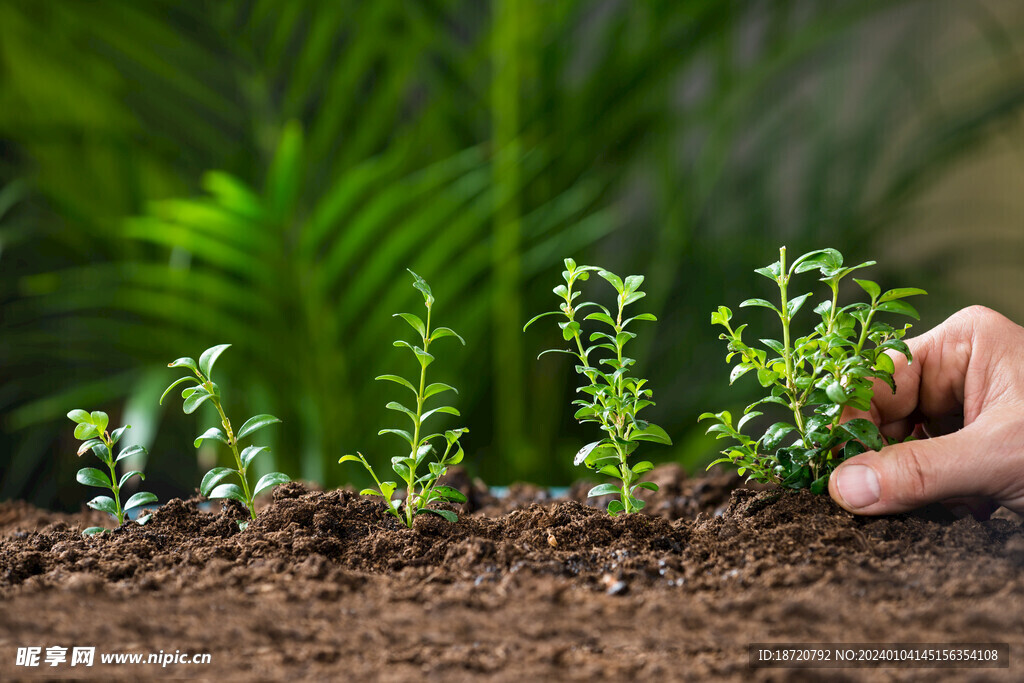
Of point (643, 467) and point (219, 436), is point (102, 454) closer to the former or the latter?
point (219, 436)

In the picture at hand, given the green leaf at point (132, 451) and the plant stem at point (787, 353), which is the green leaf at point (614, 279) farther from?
the green leaf at point (132, 451)

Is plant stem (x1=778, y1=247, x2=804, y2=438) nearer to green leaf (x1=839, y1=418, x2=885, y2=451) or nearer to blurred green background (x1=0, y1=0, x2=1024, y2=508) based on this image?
green leaf (x1=839, y1=418, x2=885, y2=451)

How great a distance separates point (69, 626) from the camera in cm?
47

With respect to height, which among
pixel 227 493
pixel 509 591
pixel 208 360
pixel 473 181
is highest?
pixel 473 181

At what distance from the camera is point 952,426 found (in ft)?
2.80

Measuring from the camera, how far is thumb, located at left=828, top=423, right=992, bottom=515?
0.61m

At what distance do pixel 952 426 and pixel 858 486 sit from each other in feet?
1.04

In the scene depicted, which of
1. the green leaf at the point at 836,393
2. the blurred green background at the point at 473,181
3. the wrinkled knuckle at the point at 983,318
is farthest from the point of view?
the blurred green background at the point at 473,181

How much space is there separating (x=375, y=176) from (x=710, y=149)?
0.76 m

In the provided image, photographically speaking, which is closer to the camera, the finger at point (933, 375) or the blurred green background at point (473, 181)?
the finger at point (933, 375)

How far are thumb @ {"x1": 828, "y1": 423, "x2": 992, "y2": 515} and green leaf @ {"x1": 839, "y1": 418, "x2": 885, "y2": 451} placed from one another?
0.05 feet

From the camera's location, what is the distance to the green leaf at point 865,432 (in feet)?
1.99

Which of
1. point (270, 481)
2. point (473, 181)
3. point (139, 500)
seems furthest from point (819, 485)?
point (473, 181)

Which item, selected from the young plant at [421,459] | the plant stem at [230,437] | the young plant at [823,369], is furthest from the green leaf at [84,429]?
the young plant at [823,369]
